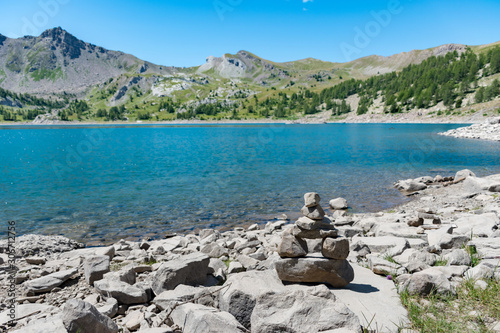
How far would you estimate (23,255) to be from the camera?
15578 millimetres

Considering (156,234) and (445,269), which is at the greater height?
(445,269)

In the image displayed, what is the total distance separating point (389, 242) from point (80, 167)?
56.6 metres

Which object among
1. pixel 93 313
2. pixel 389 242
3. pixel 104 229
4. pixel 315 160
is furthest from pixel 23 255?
pixel 315 160

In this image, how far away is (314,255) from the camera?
899cm

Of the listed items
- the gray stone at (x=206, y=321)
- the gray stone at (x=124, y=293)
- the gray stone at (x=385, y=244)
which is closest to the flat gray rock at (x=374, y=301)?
the gray stone at (x=206, y=321)

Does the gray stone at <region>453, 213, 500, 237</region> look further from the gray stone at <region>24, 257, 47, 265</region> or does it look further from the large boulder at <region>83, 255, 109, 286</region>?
the gray stone at <region>24, 257, 47, 265</region>

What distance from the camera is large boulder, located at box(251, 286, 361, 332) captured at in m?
6.19

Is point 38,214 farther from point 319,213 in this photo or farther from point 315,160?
point 315,160

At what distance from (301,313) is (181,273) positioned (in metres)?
4.36

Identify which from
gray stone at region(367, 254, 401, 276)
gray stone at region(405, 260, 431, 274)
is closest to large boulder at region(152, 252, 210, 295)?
gray stone at region(367, 254, 401, 276)

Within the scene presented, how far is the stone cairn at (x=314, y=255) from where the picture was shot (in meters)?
8.58

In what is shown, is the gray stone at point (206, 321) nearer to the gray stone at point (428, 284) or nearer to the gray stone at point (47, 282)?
the gray stone at point (428, 284)

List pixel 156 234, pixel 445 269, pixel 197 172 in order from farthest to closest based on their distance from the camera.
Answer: pixel 197 172 < pixel 156 234 < pixel 445 269

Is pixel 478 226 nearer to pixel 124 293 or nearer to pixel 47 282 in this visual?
pixel 124 293
